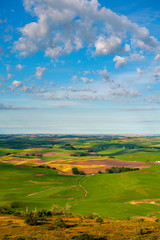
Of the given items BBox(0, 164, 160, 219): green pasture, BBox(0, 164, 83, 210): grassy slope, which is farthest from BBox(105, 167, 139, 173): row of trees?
BBox(0, 164, 83, 210): grassy slope

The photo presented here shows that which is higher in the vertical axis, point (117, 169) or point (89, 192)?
point (89, 192)

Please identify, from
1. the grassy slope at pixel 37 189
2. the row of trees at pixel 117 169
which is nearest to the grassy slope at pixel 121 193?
the grassy slope at pixel 37 189

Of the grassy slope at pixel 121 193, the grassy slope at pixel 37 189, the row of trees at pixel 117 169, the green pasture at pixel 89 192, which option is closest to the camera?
the grassy slope at pixel 121 193

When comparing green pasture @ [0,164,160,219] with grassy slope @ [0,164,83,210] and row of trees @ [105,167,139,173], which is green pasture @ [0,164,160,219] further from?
row of trees @ [105,167,139,173]

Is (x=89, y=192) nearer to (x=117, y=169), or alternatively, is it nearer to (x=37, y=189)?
(x=37, y=189)

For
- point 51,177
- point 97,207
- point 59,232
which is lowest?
point 51,177

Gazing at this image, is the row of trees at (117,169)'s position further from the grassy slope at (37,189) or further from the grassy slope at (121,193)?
the grassy slope at (37,189)

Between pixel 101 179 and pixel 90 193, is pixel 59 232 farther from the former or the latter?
pixel 101 179

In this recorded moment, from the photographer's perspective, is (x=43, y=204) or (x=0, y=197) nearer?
(x=43, y=204)

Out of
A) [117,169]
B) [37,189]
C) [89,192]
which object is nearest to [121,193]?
[89,192]

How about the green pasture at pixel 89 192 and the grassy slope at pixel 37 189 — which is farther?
the grassy slope at pixel 37 189

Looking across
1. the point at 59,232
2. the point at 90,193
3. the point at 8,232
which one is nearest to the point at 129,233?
the point at 59,232
